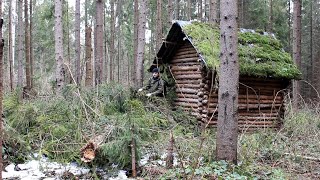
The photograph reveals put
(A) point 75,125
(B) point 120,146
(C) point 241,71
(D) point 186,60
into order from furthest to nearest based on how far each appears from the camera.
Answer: (D) point 186,60, (C) point 241,71, (A) point 75,125, (B) point 120,146

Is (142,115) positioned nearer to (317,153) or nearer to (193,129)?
(193,129)

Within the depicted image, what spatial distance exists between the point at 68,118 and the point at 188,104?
4499 millimetres

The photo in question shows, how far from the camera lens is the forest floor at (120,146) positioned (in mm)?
5609

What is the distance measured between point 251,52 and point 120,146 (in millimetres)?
6024

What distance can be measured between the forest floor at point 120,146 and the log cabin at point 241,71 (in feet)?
6.60

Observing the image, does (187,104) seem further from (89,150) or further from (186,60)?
(89,150)

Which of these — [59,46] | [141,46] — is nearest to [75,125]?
[59,46]

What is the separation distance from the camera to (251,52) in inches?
406

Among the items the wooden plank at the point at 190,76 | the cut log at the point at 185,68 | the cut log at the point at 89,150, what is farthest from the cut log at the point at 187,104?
the cut log at the point at 89,150

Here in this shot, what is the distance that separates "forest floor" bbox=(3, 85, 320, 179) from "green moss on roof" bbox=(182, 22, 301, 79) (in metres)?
2.16

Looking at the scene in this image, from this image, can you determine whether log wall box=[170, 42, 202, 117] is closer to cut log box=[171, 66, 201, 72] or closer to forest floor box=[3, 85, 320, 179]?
cut log box=[171, 66, 201, 72]

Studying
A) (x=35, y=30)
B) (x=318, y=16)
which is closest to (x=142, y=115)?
(x=35, y=30)

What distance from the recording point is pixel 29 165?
613 cm

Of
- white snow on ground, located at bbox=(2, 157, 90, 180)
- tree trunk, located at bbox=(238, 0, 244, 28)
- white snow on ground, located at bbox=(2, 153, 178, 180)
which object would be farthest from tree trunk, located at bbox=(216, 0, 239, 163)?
tree trunk, located at bbox=(238, 0, 244, 28)
